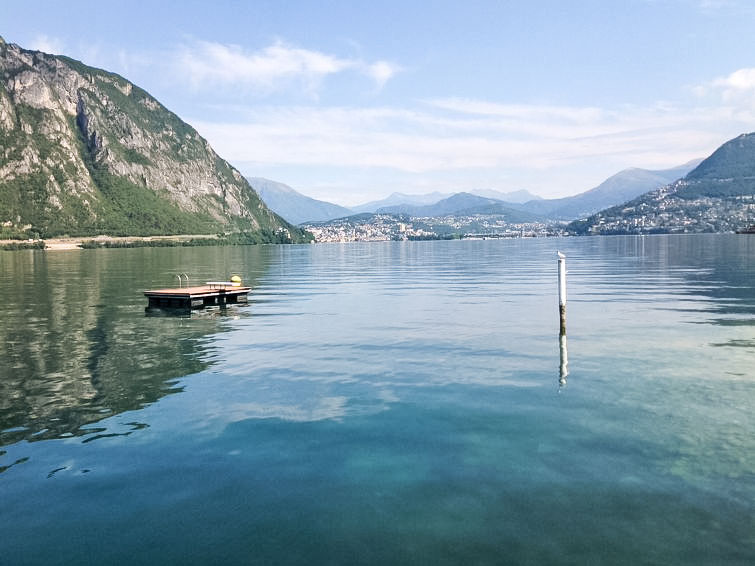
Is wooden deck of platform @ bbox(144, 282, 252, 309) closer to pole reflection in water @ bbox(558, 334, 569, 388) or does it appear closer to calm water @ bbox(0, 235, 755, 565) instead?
calm water @ bbox(0, 235, 755, 565)

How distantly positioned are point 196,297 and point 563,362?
38.4 m

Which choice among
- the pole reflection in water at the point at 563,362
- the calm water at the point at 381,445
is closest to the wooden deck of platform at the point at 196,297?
the calm water at the point at 381,445

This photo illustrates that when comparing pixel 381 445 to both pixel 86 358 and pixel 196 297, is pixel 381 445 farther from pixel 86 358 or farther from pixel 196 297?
pixel 196 297

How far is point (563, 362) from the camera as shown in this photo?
31672 millimetres

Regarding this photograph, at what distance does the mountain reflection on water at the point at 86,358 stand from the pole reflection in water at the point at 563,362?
18132mm

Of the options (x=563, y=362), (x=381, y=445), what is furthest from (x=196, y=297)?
(x=381, y=445)

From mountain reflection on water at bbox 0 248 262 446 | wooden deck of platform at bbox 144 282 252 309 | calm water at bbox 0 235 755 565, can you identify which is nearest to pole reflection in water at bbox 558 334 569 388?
calm water at bbox 0 235 755 565

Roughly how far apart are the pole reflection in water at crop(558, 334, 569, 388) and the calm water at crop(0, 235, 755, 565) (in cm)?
32

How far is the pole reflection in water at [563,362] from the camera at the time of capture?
28.0m

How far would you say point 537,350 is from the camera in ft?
115

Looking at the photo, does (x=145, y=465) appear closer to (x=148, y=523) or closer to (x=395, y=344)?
(x=148, y=523)

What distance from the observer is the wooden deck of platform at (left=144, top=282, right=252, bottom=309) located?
5688cm

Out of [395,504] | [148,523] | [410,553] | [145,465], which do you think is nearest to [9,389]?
[145,465]

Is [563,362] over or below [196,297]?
below
